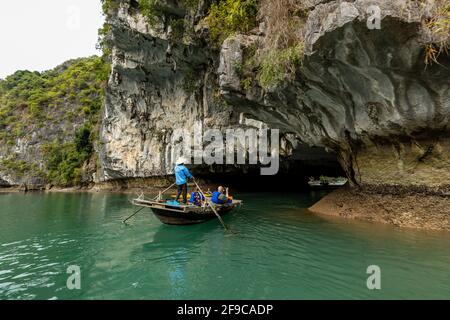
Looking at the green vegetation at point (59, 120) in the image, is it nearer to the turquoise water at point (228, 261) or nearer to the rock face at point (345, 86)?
the rock face at point (345, 86)

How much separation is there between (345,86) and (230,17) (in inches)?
203

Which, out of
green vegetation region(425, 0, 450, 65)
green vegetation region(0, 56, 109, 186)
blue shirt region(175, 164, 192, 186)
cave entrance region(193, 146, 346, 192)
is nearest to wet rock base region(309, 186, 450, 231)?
green vegetation region(425, 0, 450, 65)

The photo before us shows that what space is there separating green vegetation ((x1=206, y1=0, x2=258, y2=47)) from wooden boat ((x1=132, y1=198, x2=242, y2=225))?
683cm

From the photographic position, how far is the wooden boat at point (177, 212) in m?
8.45

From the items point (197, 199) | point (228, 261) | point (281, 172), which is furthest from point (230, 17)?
point (281, 172)

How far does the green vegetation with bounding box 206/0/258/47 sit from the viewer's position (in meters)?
10.0

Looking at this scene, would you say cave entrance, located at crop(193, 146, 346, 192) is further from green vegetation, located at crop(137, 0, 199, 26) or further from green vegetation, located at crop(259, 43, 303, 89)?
green vegetation, located at crop(137, 0, 199, 26)

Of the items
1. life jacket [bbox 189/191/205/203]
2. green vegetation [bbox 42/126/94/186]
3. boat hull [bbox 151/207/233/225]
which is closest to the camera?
boat hull [bbox 151/207/233/225]

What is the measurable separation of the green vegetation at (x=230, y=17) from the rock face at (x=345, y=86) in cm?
61

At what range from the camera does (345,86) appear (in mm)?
7918

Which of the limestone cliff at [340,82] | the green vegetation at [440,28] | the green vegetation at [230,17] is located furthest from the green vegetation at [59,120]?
the green vegetation at [440,28]

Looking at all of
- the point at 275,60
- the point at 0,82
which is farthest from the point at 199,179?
the point at 0,82

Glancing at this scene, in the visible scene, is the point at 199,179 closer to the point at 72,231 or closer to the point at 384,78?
the point at 72,231
